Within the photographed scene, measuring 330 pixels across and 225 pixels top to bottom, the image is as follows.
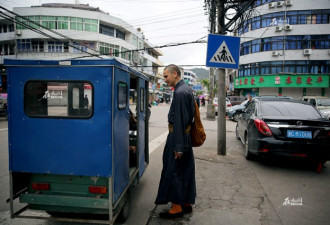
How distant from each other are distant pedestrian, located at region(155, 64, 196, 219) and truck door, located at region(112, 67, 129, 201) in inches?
21.5

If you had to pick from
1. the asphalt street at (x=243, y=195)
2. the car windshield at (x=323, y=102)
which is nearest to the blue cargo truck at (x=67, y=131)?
the asphalt street at (x=243, y=195)

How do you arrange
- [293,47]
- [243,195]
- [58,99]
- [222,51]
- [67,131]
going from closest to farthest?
[67,131], [58,99], [243,195], [222,51], [293,47]

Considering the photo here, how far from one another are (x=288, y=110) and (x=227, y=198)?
9.34 feet

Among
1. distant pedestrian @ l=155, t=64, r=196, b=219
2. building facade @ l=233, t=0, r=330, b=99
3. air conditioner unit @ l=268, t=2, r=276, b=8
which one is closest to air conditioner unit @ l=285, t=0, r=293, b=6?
building facade @ l=233, t=0, r=330, b=99

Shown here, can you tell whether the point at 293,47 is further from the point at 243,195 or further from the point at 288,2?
the point at 243,195

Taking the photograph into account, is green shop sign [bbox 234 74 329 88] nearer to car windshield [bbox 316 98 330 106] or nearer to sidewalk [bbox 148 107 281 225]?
car windshield [bbox 316 98 330 106]

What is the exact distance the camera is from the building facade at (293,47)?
27.2 m

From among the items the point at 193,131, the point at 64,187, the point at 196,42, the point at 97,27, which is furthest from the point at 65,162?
the point at 97,27

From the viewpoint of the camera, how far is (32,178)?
8.21 feet

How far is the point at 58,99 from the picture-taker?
8.04 ft

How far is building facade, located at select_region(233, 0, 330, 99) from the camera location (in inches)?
1072

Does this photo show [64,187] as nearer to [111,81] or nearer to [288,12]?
[111,81]

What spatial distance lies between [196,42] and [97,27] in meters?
21.4

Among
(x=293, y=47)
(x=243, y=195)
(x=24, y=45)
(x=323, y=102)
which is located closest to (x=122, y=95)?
(x=243, y=195)
